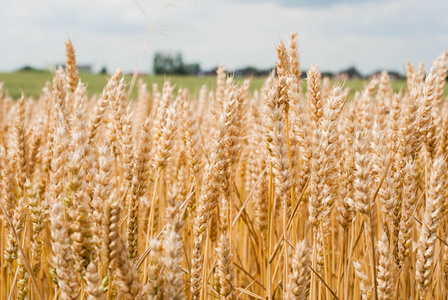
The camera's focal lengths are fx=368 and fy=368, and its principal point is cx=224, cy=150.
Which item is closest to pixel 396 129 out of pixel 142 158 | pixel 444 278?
pixel 444 278

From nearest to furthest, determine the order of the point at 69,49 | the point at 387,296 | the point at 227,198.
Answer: the point at 387,296 < the point at 227,198 < the point at 69,49

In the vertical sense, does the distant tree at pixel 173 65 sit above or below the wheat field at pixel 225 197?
above

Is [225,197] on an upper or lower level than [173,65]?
lower

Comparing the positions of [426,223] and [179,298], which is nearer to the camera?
[179,298]

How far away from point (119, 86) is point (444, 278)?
1747mm

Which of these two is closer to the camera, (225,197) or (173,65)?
(225,197)

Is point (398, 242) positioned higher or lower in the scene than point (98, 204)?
lower

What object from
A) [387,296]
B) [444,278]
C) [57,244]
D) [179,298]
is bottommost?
[444,278]

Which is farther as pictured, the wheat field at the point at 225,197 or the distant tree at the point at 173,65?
the distant tree at the point at 173,65

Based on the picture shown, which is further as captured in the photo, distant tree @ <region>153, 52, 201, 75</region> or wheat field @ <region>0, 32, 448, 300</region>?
distant tree @ <region>153, 52, 201, 75</region>

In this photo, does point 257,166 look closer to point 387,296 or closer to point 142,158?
point 142,158

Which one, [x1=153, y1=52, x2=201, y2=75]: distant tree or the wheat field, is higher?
[x1=153, y1=52, x2=201, y2=75]: distant tree

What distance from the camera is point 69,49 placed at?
2.39 meters

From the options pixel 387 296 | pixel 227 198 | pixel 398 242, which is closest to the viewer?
pixel 387 296
